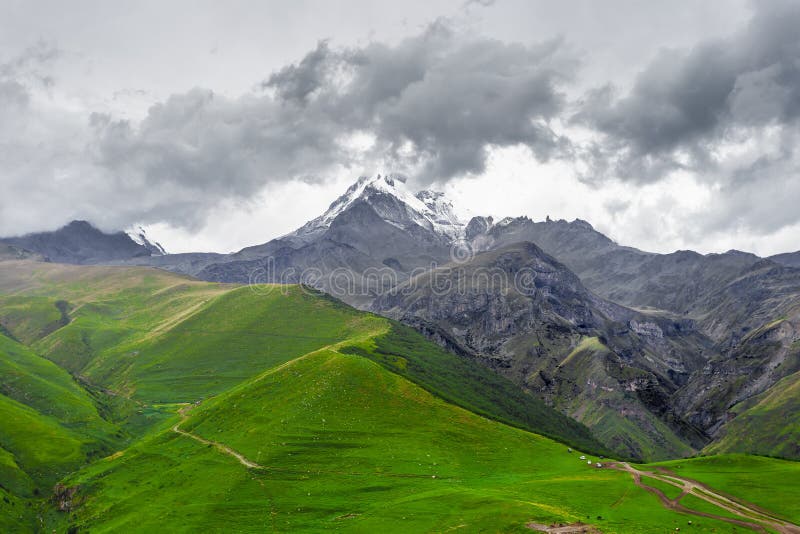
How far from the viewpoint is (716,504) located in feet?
326

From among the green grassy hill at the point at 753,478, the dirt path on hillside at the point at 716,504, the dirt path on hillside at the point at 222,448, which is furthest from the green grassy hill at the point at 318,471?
the green grassy hill at the point at 753,478

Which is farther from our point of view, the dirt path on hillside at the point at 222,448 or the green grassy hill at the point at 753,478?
the dirt path on hillside at the point at 222,448

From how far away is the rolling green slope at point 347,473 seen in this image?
9838 centimetres

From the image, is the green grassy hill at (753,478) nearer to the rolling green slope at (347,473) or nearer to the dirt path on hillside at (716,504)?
the dirt path on hillside at (716,504)

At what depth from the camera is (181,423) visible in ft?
611

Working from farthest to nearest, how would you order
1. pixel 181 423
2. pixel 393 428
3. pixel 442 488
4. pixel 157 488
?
pixel 181 423 < pixel 393 428 < pixel 157 488 < pixel 442 488

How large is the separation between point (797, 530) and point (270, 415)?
401 feet

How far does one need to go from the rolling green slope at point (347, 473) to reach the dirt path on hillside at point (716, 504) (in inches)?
127

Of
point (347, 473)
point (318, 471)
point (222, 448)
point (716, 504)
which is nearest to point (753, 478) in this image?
point (716, 504)

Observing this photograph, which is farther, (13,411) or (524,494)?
(13,411)

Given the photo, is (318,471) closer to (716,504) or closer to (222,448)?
(222,448)

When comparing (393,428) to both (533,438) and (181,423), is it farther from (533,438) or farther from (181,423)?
(181,423)

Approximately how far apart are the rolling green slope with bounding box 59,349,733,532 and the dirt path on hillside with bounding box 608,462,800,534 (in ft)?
10.6

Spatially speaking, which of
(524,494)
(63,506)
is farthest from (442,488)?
(63,506)
